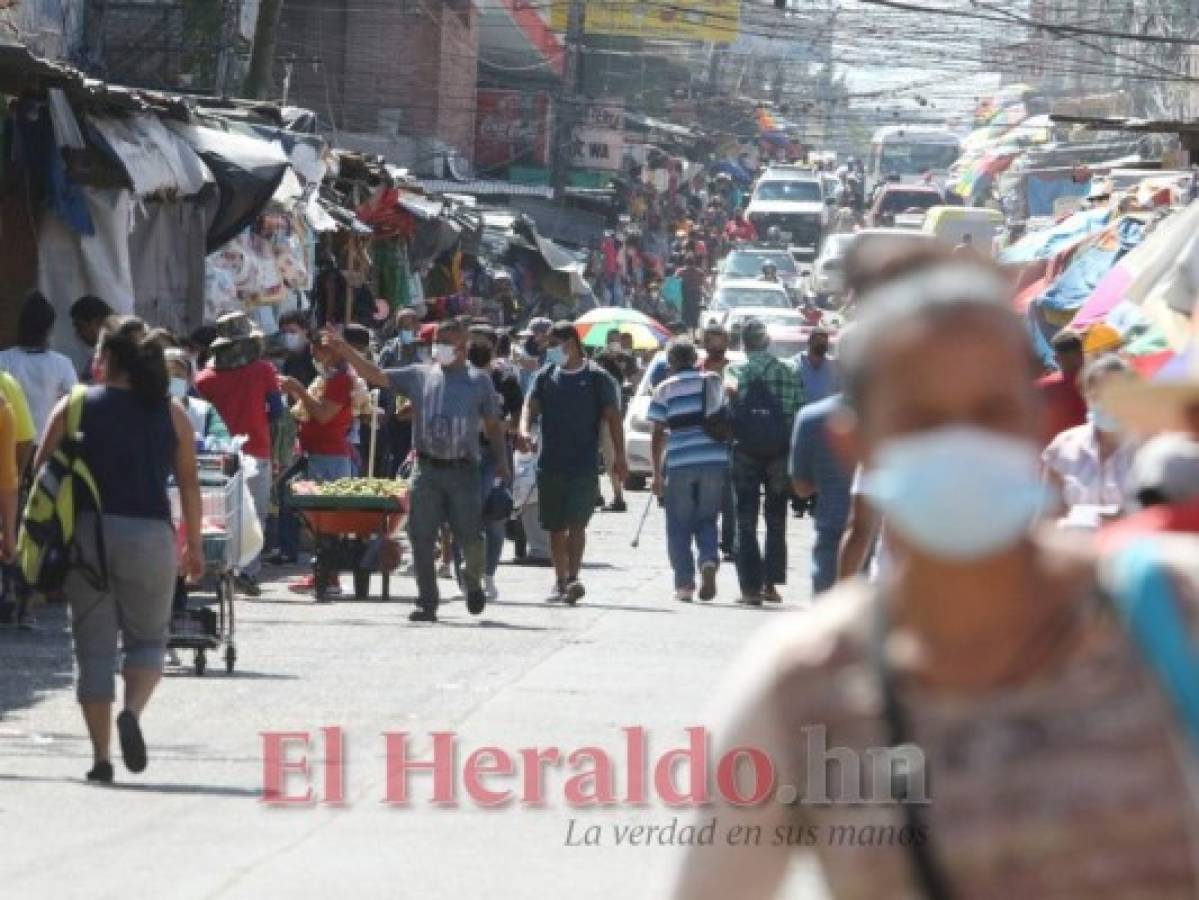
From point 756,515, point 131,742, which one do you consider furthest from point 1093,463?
point 756,515

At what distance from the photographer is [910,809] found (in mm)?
3152

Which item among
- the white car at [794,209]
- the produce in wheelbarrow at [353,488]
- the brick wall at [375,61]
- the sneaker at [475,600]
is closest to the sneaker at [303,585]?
the produce in wheelbarrow at [353,488]

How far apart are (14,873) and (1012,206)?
Answer: 6833cm

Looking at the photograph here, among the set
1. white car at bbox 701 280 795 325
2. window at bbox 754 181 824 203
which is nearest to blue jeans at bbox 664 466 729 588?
white car at bbox 701 280 795 325

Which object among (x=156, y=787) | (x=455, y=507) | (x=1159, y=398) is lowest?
(x=455, y=507)

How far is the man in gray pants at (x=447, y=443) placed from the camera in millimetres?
16984

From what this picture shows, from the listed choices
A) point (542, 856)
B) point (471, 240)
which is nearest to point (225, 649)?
point (542, 856)

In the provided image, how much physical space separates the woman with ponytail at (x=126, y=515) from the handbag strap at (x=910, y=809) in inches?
292

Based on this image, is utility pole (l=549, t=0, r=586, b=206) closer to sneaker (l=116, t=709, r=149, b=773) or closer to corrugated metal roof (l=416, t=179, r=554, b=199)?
corrugated metal roof (l=416, t=179, r=554, b=199)

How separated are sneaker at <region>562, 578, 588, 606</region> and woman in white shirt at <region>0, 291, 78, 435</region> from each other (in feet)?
13.3

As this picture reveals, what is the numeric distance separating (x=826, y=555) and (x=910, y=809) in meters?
11.8

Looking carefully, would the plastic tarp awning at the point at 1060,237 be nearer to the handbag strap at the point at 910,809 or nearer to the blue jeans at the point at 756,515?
the blue jeans at the point at 756,515

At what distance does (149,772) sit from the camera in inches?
415

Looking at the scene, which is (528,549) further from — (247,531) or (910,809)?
(910,809)
